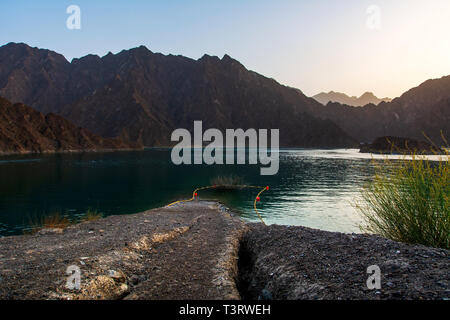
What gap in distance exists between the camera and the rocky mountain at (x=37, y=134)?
125m

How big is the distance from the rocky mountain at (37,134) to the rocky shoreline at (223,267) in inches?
5236

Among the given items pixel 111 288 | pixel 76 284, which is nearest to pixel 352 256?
pixel 111 288

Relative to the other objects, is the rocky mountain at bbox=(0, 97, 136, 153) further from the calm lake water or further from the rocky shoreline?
the rocky shoreline

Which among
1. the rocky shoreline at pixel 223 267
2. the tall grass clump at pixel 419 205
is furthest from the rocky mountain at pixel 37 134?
the tall grass clump at pixel 419 205

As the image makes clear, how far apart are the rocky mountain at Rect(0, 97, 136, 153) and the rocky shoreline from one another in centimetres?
13300

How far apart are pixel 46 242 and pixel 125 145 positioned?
185m

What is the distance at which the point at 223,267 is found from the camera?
8.51 meters

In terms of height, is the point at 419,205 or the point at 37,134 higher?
the point at 37,134

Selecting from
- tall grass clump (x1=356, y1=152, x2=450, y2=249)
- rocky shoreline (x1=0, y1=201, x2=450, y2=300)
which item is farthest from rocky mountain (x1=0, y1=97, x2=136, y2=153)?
tall grass clump (x1=356, y1=152, x2=450, y2=249)

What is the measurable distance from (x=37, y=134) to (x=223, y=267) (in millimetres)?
157203

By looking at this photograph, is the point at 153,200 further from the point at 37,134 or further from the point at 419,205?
the point at 37,134

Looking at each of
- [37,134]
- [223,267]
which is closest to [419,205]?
[223,267]

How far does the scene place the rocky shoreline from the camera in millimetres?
6098
